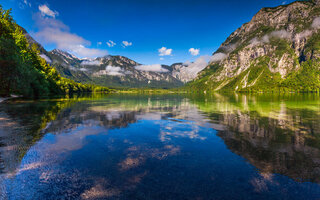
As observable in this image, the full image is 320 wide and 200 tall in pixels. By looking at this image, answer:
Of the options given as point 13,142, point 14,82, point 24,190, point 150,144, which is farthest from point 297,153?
point 14,82

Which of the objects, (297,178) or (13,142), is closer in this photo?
(297,178)

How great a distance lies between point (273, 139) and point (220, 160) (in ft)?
28.3

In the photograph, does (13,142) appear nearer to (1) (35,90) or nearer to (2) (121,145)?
(2) (121,145)

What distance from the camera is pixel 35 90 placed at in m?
73.9

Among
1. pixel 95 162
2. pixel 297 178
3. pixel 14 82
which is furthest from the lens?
pixel 14 82

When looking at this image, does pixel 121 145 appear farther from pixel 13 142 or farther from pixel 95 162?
pixel 13 142

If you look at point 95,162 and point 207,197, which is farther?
point 95,162

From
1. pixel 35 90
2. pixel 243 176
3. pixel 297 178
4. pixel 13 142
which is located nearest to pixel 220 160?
pixel 243 176

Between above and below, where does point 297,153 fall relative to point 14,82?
below

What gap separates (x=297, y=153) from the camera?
1277 centimetres

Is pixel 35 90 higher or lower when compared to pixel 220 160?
higher

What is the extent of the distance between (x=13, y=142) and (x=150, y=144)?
12.3 metres

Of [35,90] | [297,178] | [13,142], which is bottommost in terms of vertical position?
[297,178]

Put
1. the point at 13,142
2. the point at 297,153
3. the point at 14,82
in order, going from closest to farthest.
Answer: the point at 297,153 → the point at 13,142 → the point at 14,82
